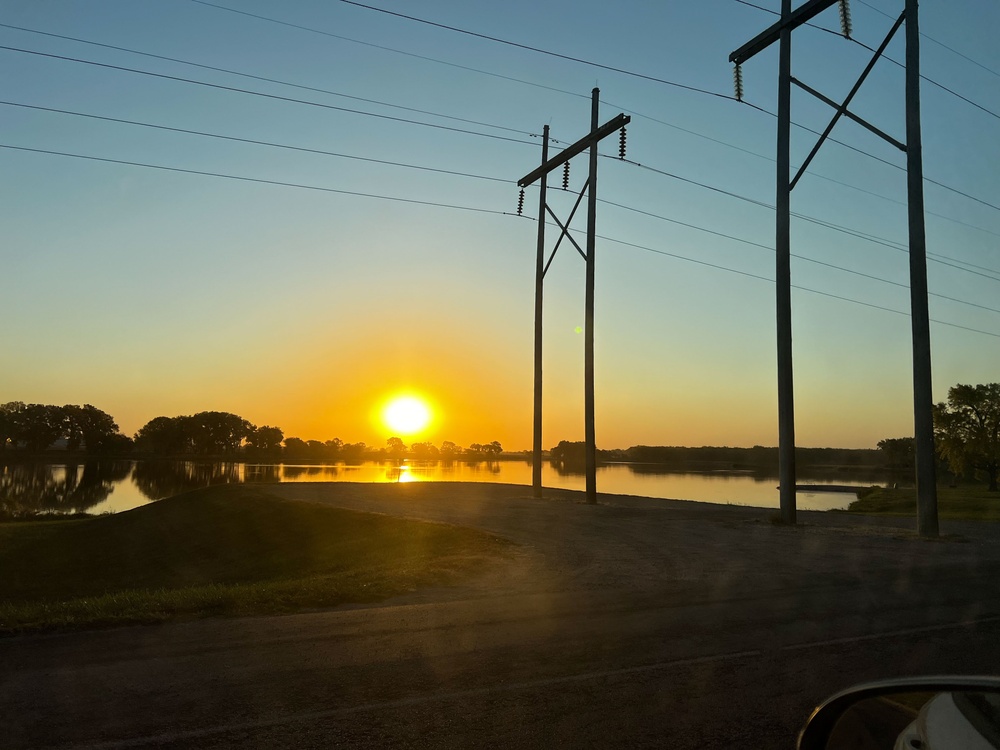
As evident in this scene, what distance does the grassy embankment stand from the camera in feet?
31.4

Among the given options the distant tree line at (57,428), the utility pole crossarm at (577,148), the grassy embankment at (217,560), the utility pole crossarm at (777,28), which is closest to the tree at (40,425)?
the distant tree line at (57,428)

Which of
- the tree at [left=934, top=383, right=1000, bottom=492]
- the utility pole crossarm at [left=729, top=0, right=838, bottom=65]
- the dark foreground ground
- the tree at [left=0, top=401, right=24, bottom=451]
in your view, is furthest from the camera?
the tree at [left=0, top=401, right=24, bottom=451]

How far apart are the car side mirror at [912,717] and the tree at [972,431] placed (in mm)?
66699

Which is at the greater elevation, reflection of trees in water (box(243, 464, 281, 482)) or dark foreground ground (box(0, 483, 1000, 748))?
dark foreground ground (box(0, 483, 1000, 748))

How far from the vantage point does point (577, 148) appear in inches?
1190

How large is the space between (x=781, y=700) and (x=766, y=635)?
93.0 inches

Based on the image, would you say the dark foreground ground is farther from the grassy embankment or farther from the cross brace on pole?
the cross brace on pole

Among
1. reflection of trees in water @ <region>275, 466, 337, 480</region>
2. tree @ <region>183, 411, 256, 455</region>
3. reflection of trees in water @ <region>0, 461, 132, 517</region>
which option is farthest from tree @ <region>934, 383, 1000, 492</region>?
tree @ <region>183, 411, 256, 455</region>

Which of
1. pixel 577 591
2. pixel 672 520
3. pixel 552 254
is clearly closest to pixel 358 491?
pixel 552 254

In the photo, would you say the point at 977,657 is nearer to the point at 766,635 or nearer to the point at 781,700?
the point at 766,635

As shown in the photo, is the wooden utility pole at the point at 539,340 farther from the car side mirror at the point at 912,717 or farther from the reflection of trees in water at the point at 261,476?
the reflection of trees in water at the point at 261,476

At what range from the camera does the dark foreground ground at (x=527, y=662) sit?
5.38 meters

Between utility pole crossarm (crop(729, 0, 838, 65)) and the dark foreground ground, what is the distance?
54.4 ft

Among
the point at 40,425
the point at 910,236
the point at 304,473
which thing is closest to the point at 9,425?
the point at 40,425
